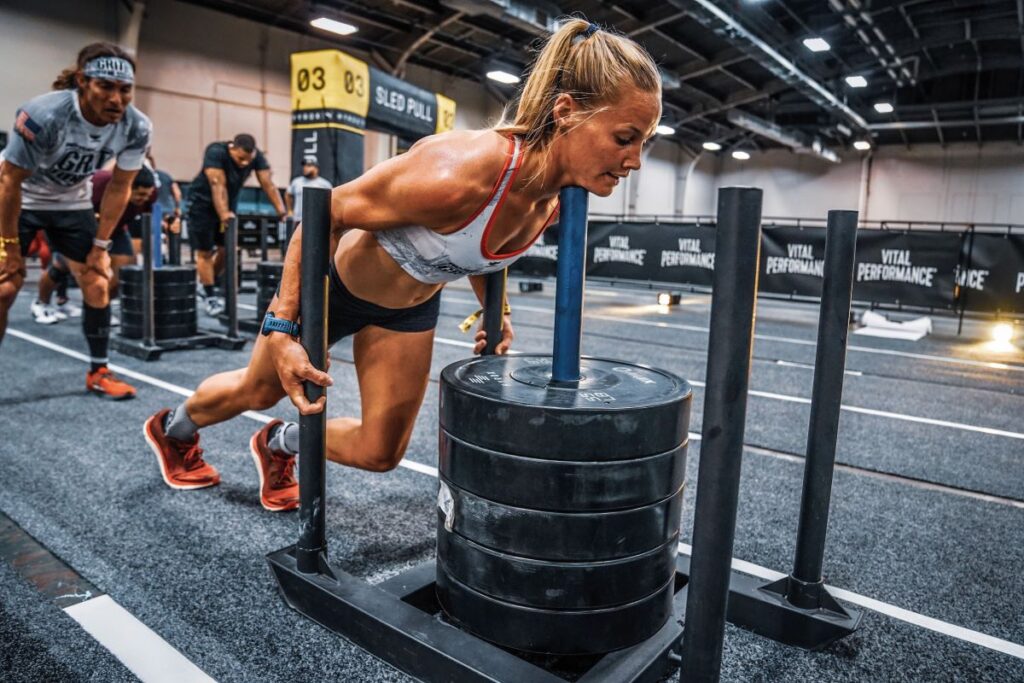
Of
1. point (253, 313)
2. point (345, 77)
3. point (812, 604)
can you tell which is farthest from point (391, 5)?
point (812, 604)

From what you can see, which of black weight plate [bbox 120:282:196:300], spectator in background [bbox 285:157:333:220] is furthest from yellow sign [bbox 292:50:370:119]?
black weight plate [bbox 120:282:196:300]

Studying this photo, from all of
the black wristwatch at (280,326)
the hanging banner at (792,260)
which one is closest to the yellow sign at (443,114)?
the hanging banner at (792,260)

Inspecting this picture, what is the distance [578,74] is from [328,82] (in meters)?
6.50

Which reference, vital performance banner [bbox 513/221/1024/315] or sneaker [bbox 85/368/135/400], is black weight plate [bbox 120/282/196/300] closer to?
sneaker [bbox 85/368/135/400]

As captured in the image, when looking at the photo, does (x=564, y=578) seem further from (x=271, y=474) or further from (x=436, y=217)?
(x=271, y=474)

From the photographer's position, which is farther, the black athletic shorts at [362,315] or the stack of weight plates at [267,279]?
the stack of weight plates at [267,279]

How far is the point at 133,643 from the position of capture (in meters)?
1.43

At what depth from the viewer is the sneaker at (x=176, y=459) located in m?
2.26

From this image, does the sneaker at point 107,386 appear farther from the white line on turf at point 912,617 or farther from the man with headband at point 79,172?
the white line on turf at point 912,617

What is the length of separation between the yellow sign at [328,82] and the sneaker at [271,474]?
19.0 feet

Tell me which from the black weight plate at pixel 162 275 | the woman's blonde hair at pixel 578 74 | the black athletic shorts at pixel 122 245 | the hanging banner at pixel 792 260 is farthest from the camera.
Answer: the hanging banner at pixel 792 260

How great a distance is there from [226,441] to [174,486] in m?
0.55

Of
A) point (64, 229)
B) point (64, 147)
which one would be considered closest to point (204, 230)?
point (64, 229)

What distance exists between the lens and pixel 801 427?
10.9 feet
